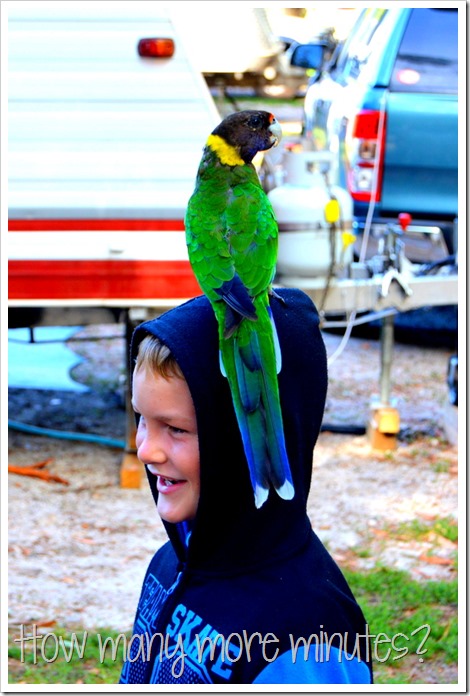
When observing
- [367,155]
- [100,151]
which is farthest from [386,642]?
[367,155]

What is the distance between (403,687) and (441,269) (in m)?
3.44

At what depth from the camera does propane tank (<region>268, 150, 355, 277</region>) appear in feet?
17.8

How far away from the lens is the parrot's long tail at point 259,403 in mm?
1726

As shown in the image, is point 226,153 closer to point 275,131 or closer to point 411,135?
point 275,131

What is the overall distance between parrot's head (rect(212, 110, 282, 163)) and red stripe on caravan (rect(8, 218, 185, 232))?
2.85 m

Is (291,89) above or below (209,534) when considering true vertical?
below

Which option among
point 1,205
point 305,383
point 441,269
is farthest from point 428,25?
point 305,383

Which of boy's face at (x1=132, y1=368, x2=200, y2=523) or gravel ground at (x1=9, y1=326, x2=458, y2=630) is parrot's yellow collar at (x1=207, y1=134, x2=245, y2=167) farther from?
gravel ground at (x1=9, y1=326, x2=458, y2=630)

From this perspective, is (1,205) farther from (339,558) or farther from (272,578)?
(272,578)

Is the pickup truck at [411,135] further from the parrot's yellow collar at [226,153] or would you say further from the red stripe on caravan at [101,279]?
the parrot's yellow collar at [226,153]

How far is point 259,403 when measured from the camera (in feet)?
5.81

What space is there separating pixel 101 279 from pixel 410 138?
8.47 ft

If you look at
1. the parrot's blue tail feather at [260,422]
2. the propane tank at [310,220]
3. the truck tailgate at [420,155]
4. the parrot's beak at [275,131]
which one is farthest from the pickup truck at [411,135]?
the parrot's blue tail feather at [260,422]

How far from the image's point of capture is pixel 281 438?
174 centimetres
